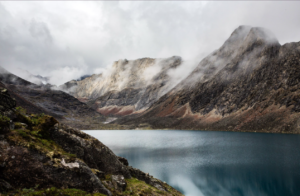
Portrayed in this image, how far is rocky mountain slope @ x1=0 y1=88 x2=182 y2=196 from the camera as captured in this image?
907cm

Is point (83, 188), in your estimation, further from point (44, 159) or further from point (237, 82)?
point (237, 82)

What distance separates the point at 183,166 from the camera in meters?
42.4

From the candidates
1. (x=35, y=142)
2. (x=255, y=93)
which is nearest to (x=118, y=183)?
(x=35, y=142)

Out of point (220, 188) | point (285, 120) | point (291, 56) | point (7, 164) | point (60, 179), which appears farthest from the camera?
point (291, 56)

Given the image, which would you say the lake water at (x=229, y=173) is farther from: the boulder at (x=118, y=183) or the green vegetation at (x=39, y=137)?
the green vegetation at (x=39, y=137)

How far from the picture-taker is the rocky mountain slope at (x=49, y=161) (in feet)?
29.8

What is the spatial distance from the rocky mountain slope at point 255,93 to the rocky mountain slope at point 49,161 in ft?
392

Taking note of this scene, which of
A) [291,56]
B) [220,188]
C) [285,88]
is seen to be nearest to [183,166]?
[220,188]

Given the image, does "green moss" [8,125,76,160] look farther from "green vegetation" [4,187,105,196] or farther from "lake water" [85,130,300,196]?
"lake water" [85,130,300,196]

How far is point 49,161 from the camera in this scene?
10.4 metres

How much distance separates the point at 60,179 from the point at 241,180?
3398 cm

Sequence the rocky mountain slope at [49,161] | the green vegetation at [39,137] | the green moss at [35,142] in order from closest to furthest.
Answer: the rocky mountain slope at [49,161] → the green moss at [35,142] → the green vegetation at [39,137]

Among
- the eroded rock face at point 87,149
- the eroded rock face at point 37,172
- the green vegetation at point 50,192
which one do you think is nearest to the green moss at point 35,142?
the eroded rock face at point 37,172

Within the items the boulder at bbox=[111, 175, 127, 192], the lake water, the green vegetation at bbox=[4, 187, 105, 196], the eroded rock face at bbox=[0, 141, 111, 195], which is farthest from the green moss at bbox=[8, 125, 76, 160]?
the lake water
